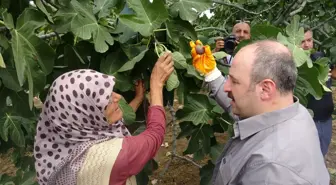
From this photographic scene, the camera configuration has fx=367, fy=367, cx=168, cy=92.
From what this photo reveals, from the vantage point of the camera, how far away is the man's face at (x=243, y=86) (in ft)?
4.09

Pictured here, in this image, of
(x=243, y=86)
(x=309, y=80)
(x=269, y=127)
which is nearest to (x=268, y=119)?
(x=269, y=127)

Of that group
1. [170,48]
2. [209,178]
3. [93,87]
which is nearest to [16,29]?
[93,87]

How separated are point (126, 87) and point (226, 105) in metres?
0.51

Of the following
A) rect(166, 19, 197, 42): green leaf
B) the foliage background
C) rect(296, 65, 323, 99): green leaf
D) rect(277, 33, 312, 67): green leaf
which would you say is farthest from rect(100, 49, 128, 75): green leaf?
rect(296, 65, 323, 99): green leaf

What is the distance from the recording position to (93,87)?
129 centimetres

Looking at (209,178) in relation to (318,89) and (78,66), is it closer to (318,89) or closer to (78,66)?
(318,89)

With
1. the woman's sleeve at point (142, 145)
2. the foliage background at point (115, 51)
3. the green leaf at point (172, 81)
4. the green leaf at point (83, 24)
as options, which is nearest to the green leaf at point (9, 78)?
the foliage background at point (115, 51)

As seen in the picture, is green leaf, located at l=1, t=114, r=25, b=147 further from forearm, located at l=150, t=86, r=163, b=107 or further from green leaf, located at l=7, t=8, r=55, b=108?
forearm, located at l=150, t=86, r=163, b=107

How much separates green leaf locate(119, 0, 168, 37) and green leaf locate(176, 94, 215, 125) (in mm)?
414

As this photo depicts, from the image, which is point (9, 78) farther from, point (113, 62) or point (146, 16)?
point (146, 16)

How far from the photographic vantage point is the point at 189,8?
1.45 metres

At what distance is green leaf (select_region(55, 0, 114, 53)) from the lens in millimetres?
1318

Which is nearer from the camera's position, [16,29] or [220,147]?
[16,29]

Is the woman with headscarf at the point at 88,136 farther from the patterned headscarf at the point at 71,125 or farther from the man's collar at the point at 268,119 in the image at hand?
the man's collar at the point at 268,119
